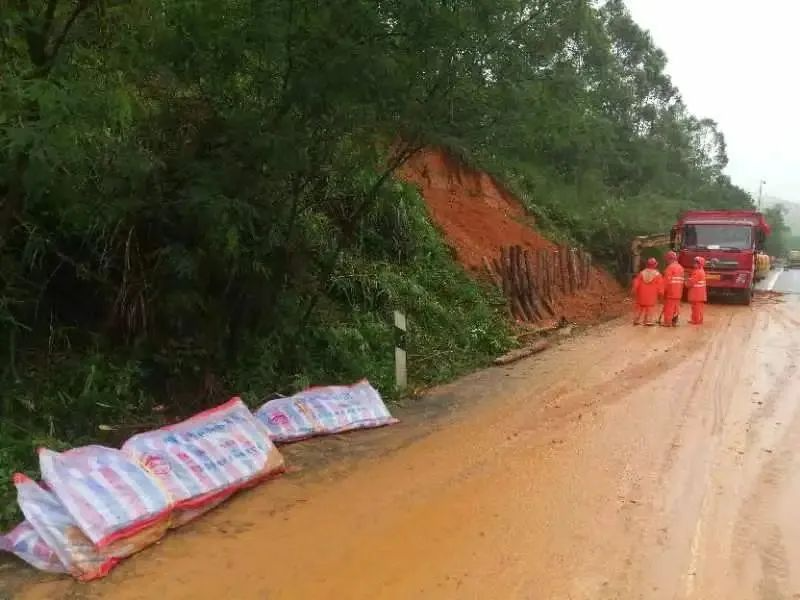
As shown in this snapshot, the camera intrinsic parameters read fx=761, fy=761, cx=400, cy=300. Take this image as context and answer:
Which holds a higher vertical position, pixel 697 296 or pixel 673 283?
pixel 673 283

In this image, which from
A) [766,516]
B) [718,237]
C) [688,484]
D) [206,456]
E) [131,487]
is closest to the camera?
[131,487]

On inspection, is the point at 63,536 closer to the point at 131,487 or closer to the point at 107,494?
the point at 107,494

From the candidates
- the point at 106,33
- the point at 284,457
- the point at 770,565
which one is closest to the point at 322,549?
the point at 284,457

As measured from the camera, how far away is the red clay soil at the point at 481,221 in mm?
16203

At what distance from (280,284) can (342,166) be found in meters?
1.38

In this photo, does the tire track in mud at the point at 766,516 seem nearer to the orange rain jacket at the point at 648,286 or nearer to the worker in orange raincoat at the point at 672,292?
the worker in orange raincoat at the point at 672,292

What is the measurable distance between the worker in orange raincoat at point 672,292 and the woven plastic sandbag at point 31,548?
1381 centimetres

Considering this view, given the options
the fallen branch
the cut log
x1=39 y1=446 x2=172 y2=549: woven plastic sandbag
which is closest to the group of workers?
the cut log

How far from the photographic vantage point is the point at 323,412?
7.19m

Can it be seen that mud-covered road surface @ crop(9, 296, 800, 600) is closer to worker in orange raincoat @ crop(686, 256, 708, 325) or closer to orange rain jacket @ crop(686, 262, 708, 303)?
worker in orange raincoat @ crop(686, 256, 708, 325)

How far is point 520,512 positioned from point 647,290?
12071 millimetres

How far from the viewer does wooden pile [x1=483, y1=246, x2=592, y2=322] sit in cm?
1499

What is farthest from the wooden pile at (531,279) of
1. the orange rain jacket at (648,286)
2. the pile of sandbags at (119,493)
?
the pile of sandbags at (119,493)

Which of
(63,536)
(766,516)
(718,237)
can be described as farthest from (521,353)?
(718,237)
